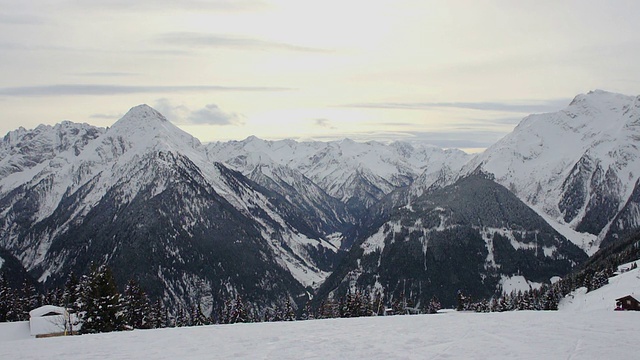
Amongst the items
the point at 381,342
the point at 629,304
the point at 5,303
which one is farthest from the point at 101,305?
the point at 629,304

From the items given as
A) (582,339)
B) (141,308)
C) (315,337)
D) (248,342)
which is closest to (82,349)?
(248,342)

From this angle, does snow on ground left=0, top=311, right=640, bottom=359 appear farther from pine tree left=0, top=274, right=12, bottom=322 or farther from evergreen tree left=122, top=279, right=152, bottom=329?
pine tree left=0, top=274, right=12, bottom=322

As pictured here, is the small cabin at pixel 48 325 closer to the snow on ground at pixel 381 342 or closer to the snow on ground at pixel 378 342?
the snow on ground at pixel 381 342

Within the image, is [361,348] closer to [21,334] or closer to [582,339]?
[582,339]

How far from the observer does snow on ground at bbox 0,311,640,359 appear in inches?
957

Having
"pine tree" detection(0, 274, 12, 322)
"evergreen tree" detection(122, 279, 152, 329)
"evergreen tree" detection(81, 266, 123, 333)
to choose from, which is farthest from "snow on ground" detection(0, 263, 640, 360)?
"pine tree" detection(0, 274, 12, 322)

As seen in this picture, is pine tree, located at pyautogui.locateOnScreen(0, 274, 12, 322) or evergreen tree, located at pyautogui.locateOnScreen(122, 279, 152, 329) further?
pine tree, located at pyautogui.locateOnScreen(0, 274, 12, 322)

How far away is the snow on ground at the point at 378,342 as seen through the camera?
2430cm

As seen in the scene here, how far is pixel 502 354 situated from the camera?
23719 millimetres

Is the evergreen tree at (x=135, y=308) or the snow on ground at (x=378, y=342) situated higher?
the snow on ground at (x=378, y=342)

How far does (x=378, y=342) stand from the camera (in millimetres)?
27172

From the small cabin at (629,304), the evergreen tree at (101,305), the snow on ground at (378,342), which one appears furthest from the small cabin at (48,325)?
the small cabin at (629,304)

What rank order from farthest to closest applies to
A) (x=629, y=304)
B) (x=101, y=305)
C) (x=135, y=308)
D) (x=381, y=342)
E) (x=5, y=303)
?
(x=5, y=303) → (x=135, y=308) → (x=629, y=304) → (x=101, y=305) → (x=381, y=342)

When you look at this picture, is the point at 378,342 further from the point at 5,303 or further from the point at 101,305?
the point at 5,303
